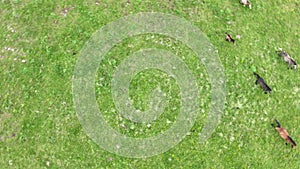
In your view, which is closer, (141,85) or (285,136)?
(285,136)

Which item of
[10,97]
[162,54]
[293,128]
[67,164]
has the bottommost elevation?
[67,164]

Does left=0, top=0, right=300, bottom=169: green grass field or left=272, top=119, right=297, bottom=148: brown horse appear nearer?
left=0, top=0, right=300, bottom=169: green grass field

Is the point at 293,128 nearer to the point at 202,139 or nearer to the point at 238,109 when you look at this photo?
the point at 238,109

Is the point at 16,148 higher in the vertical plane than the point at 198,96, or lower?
lower

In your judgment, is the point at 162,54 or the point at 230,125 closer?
the point at 230,125

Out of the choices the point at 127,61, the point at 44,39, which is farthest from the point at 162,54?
the point at 44,39

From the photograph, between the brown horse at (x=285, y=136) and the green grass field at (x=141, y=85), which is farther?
the brown horse at (x=285, y=136)

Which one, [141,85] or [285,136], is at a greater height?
[141,85]

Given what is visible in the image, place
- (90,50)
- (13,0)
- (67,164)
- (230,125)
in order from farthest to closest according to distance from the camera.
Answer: (13,0) → (90,50) → (230,125) → (67,164)
